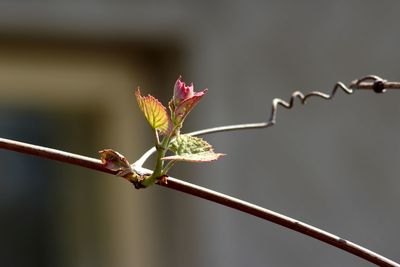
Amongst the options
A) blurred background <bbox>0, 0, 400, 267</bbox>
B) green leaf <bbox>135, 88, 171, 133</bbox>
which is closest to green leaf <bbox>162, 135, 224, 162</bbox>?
green leaf <bbox>135, 88, 171, 133</bbox>

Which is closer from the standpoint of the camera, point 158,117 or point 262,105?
point 158,117

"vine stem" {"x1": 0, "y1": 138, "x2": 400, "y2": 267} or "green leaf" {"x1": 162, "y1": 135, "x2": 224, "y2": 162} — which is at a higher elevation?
"green leaf" {"x1": 162, "y1": 135, "x2": 224, "y2": 162}

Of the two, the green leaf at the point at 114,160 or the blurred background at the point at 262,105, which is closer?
the green leaf at the point at 114,160

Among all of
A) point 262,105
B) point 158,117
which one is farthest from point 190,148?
point 262,105

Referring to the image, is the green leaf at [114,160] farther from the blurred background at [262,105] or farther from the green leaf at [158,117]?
the blurred background at [262,105]

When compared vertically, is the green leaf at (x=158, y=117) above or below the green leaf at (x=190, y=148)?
above

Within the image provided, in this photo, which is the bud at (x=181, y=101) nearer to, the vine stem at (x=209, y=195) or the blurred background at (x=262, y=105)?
the vine stem at (x=209, y=195)

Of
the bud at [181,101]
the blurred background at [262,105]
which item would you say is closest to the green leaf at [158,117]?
the bud at [181,101]

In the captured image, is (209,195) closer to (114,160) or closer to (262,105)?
(114,160)

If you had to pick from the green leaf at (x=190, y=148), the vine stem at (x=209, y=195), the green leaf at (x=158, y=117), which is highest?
the green leaf at (x=158, y=117)

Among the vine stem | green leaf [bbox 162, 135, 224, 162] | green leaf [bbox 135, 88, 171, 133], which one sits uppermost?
green leaf [bbox 135, 88, 171, 133]

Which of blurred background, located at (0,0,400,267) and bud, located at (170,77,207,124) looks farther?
blurred background, located at (0,0,400,267)

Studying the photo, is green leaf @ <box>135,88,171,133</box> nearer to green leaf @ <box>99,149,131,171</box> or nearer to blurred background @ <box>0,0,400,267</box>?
green leaf @ <box>99,149,131,171</box>
